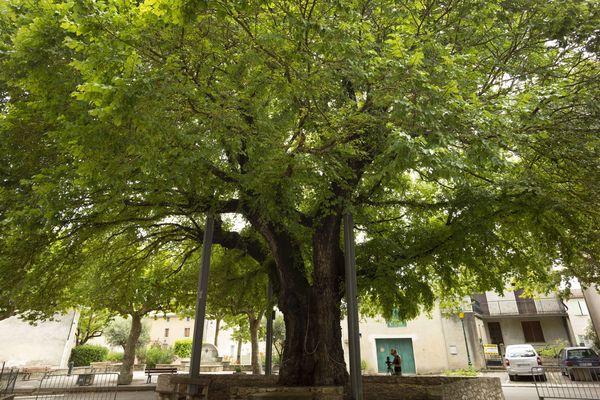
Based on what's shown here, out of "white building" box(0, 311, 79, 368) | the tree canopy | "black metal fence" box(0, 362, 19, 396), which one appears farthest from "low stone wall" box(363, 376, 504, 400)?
"white building" box(0, 311, 79, 368)

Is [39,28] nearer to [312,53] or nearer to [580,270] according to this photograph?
[312,53]

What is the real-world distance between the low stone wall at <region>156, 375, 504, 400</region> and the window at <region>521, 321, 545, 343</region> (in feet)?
79.1

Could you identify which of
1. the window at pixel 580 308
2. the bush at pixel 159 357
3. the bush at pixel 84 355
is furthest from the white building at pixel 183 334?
the window at pixel 580 308

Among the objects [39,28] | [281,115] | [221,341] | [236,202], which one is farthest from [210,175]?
[221,341]

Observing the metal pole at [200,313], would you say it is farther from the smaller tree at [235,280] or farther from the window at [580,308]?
the window at [580,308]

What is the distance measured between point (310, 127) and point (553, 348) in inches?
1194

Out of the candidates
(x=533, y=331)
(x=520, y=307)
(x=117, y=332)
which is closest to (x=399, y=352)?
(x=520, y=307)

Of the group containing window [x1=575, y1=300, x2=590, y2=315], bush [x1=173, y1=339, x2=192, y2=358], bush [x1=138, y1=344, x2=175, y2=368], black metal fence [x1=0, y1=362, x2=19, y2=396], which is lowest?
black metal fence [x1=0, y1=362, x2=19, y2=396]

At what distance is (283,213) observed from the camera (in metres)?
8.50

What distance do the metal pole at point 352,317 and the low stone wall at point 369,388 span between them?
69 cm

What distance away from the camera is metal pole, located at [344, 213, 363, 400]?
6.70 metres

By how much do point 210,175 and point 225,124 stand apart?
8.69 feet

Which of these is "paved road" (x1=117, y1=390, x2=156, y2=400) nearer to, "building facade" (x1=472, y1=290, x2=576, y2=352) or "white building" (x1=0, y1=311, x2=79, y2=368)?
"white building" (x1=0, y1=311, x2=79, y2=368)

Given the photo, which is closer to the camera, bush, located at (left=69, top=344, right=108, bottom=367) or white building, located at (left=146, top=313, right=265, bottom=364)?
bush, located at (left=69, top=344, right=108, bottom=367)
